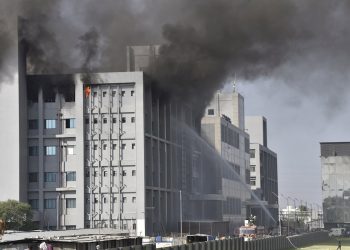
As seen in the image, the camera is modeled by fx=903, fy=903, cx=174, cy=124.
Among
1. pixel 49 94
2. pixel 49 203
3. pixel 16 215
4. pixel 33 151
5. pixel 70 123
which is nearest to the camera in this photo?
pixel 16 215

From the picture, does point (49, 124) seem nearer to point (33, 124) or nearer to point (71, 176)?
point (33, 124)

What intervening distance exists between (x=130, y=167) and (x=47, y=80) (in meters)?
20.8

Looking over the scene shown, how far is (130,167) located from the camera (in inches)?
5935

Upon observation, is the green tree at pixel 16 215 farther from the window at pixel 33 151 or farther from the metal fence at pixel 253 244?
the metal fence at pixel 253 244

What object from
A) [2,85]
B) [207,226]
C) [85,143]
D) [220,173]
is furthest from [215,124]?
[2,85]

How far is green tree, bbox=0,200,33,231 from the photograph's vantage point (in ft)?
441

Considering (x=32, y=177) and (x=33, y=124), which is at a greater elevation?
(x=33, y=124)

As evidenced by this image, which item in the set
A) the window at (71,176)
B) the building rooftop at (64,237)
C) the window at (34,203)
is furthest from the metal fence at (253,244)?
the window at (34,203)

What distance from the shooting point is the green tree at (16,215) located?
441 feet

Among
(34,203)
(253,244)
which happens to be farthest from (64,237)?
(34,203)

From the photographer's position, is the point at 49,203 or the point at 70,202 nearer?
the point at 70,202

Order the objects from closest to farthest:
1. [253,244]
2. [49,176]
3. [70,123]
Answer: [253,244] → [49,176] → [70,123]

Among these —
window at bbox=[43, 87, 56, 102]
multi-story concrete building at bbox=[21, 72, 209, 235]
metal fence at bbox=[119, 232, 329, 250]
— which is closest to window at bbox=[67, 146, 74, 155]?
multi-story concrete building at bbox=[21, 72, 209, 235]

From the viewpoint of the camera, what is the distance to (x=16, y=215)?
447 ft
